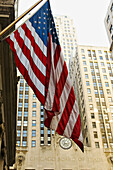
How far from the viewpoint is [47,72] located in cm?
1027

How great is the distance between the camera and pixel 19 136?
60250 millimetres

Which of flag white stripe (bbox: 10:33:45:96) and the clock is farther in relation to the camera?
the clock

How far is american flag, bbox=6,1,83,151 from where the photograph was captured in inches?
382

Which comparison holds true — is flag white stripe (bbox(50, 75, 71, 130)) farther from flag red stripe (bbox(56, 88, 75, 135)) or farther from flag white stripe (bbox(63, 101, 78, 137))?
flag white stripe (bbox(63, 101, 78, 137))

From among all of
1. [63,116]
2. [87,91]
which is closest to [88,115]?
[87,91]

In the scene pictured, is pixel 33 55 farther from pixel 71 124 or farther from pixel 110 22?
pixel 110 22

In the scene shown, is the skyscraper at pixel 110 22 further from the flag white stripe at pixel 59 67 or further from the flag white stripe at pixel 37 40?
the flag white stripe at pixel 37 40

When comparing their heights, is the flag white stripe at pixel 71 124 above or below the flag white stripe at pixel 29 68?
below

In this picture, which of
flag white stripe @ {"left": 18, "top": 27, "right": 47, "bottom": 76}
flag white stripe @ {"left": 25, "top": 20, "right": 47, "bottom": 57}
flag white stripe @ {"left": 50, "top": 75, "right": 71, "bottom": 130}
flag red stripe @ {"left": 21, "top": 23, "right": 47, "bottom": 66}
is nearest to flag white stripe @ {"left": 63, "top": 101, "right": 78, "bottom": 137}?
flag white stripe @ {"left": 50, "top": 75, "right": 71, "bottom": 130}

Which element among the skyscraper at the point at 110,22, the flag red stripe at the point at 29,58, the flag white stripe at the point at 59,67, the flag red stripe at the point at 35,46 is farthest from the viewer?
the skyscraper at the point at 110,22

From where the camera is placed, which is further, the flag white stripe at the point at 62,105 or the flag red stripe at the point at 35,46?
the flag red stripe at the point at 35,46

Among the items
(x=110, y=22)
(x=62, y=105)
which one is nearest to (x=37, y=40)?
(x=62, y=105)

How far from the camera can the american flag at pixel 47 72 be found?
9.70m

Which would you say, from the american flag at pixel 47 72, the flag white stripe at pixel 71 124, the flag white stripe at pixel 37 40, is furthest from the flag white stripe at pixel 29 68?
the flag white stripe at pixel 71 124
